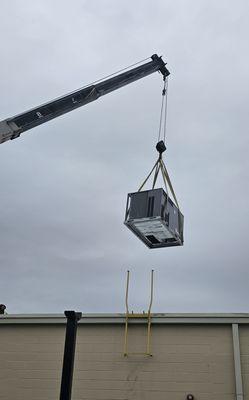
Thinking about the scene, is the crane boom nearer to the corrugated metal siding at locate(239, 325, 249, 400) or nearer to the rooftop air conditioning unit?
the rooftop air conditioning unit

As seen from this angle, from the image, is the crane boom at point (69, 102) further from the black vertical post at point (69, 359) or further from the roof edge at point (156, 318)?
the black vertical post at point (69, 359)

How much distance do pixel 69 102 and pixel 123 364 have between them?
6.11 m

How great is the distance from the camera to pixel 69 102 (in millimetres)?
11469

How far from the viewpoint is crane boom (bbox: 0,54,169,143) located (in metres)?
10.5

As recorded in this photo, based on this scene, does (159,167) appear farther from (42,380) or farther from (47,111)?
(42,380)

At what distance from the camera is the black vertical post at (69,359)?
7234 mm

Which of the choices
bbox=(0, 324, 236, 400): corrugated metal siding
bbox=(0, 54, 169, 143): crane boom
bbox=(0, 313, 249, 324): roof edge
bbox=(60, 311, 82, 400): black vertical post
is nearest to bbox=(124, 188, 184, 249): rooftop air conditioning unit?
bbox=(0, 313, 249, 324): roof edge

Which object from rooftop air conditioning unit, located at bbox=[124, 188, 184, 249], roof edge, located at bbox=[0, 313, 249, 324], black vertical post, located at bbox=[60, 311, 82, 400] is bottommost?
black vertical post, located at bbox=[60, 311, 82, 400]

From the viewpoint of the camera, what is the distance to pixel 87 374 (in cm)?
931

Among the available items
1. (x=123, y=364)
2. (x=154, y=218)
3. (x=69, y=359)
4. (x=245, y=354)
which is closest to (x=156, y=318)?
(x=123, y=364)

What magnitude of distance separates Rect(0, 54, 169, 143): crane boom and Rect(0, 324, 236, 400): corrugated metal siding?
4.35 metres

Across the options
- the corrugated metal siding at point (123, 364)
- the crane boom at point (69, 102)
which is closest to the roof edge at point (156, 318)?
the corrugated metal siding at point (123, 364)

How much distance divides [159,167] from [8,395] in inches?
218

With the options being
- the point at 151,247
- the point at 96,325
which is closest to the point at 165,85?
the point at 151,247
